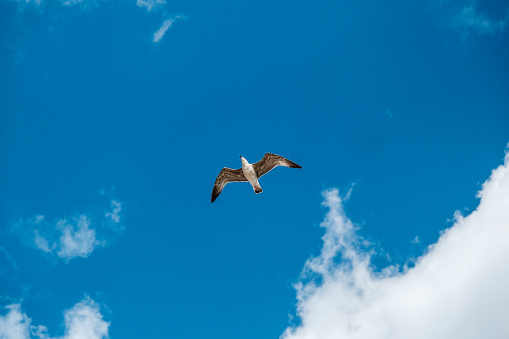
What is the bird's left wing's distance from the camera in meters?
32.4

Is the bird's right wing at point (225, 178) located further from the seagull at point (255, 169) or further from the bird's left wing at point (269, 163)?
the bird's left wing at point (269, 163)

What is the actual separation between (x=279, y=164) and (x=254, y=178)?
2424 mm

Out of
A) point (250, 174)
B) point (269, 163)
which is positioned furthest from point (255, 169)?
point (269, 163)

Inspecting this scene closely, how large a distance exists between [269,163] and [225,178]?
435 cm

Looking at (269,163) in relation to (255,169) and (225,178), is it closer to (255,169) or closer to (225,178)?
(255,169)

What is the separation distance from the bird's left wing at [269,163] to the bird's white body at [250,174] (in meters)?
0.65

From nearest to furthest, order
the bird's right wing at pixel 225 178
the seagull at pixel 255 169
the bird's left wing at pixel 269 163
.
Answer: the seagull at pixel 255 169 → the bird's left wing at pixel 269 163 → the bird's right wing at pixel 225 178

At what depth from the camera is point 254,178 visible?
32594 mm

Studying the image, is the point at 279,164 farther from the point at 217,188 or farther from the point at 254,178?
the point at 217,188

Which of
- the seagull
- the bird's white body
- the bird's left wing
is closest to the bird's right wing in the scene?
the seagull

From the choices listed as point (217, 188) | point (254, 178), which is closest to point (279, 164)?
point (254, 178)

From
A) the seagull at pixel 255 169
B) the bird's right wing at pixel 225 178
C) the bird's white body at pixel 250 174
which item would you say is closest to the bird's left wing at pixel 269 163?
the seagull at pixel 255 169

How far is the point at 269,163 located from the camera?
3281cm

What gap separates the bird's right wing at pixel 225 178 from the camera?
3372cm
